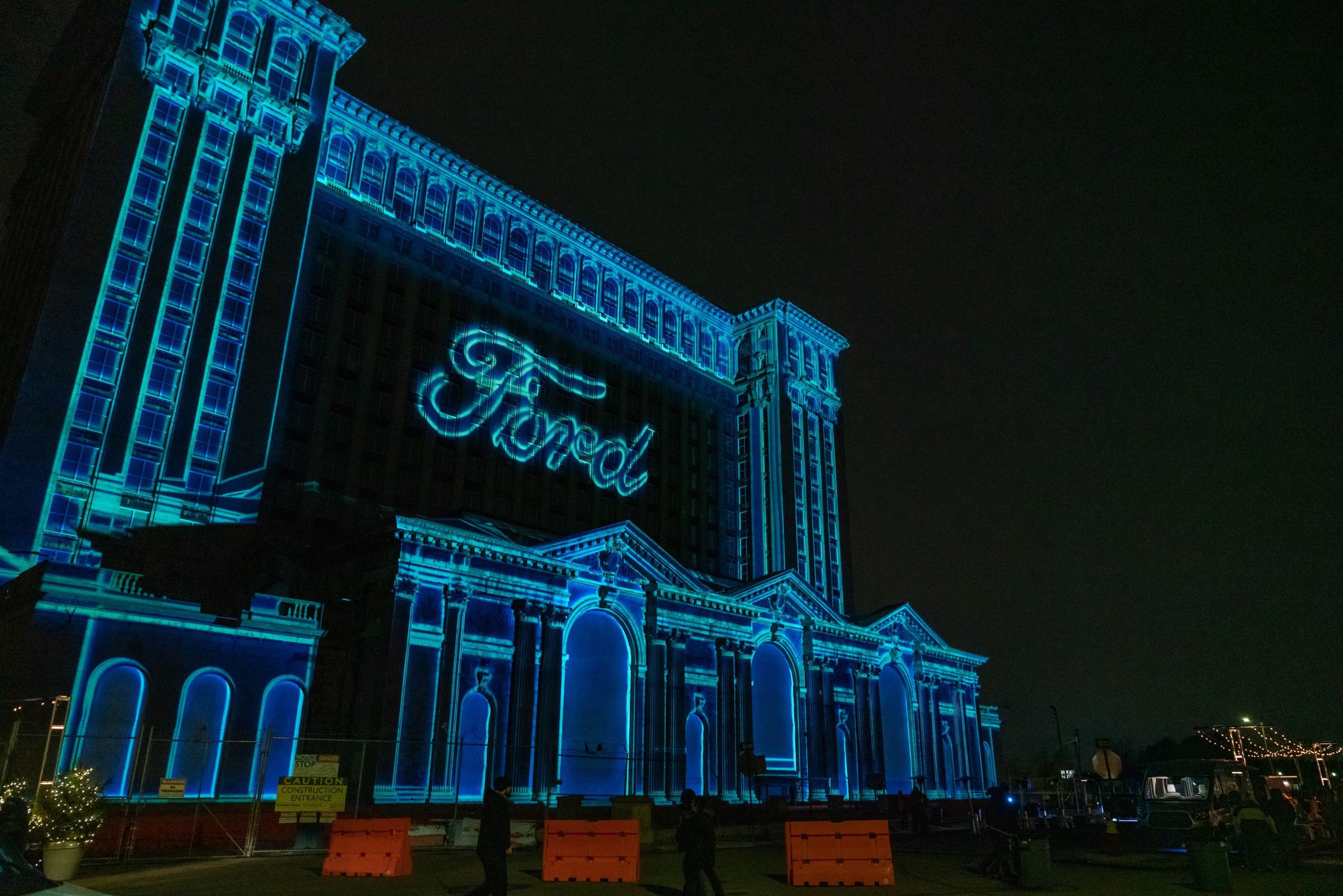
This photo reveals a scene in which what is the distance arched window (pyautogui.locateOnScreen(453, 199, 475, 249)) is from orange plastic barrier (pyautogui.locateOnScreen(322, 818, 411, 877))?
1745 inches

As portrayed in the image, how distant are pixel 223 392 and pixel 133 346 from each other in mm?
4134

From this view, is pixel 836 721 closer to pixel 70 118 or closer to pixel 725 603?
pixel 725 603

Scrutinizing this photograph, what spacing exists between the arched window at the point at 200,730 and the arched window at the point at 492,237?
114 ft

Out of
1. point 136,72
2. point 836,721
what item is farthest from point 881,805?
point 136,72

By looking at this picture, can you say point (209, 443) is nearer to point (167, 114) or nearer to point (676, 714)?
point (167, 114)

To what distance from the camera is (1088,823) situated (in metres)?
43.2

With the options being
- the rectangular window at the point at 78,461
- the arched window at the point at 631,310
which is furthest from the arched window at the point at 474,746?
the arched window at the point at 631,310

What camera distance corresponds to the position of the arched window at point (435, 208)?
56.9 m

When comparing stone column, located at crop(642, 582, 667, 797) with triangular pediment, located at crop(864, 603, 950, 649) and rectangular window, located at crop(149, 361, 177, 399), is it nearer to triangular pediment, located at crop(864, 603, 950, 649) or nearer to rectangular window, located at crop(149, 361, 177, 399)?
triangular pediment, located at crop(864, 603, 950, 649)

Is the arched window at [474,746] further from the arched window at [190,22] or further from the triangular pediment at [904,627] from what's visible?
the arched window at [190,22]

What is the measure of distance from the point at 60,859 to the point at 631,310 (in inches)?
2219

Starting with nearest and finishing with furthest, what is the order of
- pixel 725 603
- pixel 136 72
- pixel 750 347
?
pixel 136 72 < pixel 725 603 < pixel 750 347

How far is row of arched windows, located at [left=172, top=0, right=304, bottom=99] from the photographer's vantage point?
45.1 metres

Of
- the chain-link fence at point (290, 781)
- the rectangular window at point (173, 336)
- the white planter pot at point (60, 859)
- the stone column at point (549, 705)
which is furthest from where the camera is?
the rectangular window at point (173, 336)
